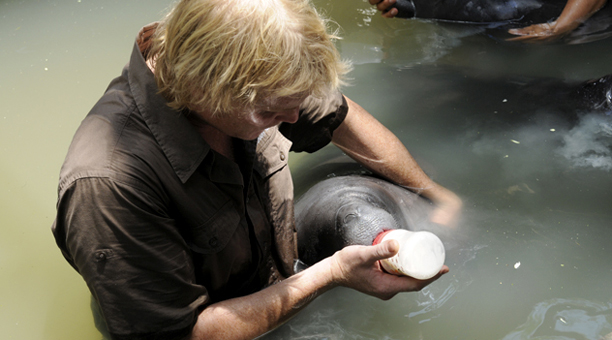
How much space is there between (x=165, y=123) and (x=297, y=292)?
61 centimetres

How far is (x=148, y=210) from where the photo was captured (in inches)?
43.4

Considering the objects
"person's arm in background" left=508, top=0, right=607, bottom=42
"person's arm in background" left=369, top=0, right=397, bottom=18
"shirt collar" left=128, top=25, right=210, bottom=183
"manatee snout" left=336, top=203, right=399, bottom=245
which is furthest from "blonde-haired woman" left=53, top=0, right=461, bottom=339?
"person's arm in background" left=508, top=0, right=607, bottom=42

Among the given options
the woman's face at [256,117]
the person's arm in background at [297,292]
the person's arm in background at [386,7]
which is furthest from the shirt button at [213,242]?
the person's arm in background at [386,7]

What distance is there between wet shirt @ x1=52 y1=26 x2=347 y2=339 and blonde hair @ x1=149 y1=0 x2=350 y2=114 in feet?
0.43

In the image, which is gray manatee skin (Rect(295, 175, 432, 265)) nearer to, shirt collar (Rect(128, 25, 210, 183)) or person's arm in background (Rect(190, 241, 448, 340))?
person's arm in background (Rect(190, 241, 448, 340))

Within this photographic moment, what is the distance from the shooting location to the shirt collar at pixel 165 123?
1.13 meters

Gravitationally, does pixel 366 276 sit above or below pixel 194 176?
below

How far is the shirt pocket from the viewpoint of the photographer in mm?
1264

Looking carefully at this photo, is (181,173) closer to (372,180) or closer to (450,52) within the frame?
(372,180)

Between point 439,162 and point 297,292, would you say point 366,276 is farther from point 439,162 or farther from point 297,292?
point 439,162

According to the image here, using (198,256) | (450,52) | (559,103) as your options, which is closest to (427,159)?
(559,103)

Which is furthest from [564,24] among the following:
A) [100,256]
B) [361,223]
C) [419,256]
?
[100,256]

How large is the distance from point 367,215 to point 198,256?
62 centimetres

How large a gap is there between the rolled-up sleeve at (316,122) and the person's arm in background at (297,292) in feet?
1.59
